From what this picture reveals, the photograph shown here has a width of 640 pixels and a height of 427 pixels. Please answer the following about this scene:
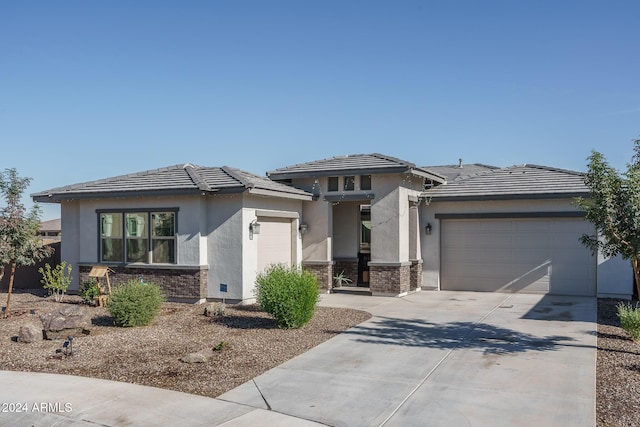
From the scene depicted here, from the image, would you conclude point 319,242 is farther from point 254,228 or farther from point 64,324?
point 64,324

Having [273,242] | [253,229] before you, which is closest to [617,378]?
[253,229]

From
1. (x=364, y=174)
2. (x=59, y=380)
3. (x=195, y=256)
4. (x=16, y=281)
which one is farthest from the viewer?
(x=16, y=281)

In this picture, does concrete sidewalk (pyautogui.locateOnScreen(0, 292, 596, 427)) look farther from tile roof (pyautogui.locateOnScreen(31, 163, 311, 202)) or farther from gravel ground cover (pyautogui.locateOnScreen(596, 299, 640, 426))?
tile roof (pyautogui.locateOnScreen(31, 163, 311, 202))

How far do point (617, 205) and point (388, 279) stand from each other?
8.52m

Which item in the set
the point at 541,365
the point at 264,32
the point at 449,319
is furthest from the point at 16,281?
the point at 541,365

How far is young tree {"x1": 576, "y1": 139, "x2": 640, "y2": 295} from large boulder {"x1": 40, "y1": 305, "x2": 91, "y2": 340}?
382 inches

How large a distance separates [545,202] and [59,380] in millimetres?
14260

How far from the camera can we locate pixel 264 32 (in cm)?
1582

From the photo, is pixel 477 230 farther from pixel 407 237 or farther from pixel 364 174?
pixel 364 174

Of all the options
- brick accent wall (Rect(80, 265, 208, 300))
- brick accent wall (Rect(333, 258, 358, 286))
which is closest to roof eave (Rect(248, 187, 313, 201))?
brick accent wall (Rect(80, 265, 208, 300))

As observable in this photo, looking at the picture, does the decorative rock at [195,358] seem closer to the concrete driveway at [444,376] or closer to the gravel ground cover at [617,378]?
the concrete driveway at [444,376]

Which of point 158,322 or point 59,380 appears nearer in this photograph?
point 59,380

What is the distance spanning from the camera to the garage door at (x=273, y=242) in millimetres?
16078

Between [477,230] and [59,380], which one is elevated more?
[477,230]
